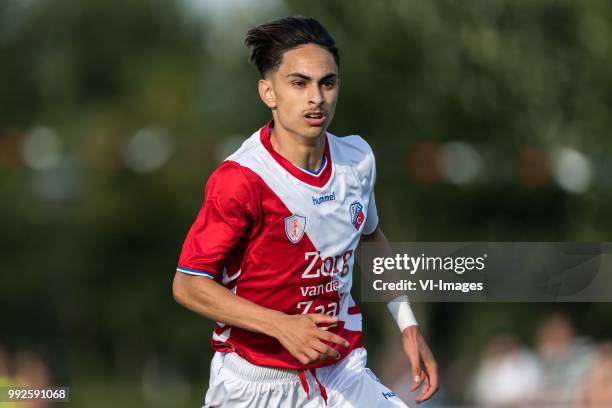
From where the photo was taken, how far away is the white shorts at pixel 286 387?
177 inches

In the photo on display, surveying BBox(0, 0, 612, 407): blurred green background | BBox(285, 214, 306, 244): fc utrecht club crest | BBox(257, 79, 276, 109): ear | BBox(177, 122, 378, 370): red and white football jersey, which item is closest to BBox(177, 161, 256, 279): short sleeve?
BBox(177, 122, 378, 370): red and white football jersey

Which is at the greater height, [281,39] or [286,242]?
[281,39]

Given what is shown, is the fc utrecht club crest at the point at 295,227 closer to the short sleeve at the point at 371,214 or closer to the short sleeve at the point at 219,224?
the short sleeve at the point at 219,224

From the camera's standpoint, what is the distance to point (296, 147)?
4.55 metres

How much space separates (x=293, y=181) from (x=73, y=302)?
32.9 metres

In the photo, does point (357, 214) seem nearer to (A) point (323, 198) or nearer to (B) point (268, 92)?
(A) point (323, 198)

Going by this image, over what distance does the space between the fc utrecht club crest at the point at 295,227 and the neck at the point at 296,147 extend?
0.28 metres

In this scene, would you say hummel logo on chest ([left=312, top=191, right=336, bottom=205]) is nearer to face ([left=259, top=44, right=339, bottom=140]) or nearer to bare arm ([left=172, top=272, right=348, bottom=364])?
face ([left=259, top=44, right=339, bottom=140])

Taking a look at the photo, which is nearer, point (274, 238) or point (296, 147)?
point (274, 238)

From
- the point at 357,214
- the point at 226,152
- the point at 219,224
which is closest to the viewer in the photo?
the point at 219,224

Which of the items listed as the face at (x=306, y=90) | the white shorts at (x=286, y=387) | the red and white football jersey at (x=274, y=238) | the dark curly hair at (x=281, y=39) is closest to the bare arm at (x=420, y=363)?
the white shorts at (x=286, y=387)

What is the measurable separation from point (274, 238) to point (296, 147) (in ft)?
1.46

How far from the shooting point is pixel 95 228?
3603 centimetres

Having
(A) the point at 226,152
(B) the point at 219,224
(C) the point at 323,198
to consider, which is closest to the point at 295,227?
(C) the point at 323,198
